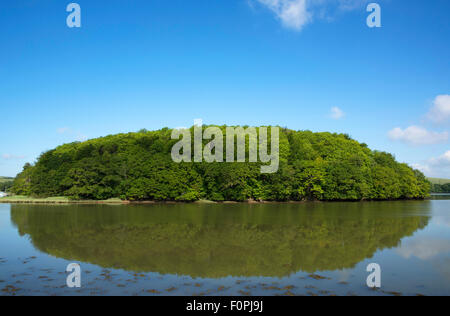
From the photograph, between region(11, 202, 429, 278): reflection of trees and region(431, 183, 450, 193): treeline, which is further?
region(431, 183, 450, 193): treeline

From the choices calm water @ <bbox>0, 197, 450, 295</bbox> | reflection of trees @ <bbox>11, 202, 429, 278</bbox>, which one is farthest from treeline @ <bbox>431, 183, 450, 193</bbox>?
calm water @ <bbox>0, 197, 450, 295</bbox>

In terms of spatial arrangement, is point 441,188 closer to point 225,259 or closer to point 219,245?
point 219,245

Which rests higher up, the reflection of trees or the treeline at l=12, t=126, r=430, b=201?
the treeline at l=12, t=126, r=430, b=201

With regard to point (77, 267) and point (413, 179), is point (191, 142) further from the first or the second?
A: point (77, 267)

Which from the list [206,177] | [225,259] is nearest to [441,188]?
[206,177]

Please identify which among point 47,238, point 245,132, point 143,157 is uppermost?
point 245,132

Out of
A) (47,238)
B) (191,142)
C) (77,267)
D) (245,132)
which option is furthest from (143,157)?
(77,267)

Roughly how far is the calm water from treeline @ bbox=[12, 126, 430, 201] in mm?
38782

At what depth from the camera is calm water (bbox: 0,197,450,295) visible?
418 inches

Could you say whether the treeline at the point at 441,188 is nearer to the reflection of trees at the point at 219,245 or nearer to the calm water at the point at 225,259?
the reflection of trees at the point at 219,245

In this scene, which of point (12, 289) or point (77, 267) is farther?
point (77, 267)

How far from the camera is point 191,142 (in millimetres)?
74375

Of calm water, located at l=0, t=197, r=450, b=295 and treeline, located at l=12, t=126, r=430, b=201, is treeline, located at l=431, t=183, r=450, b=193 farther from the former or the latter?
calm water, located at l=0, t=197, r=450, b=295
